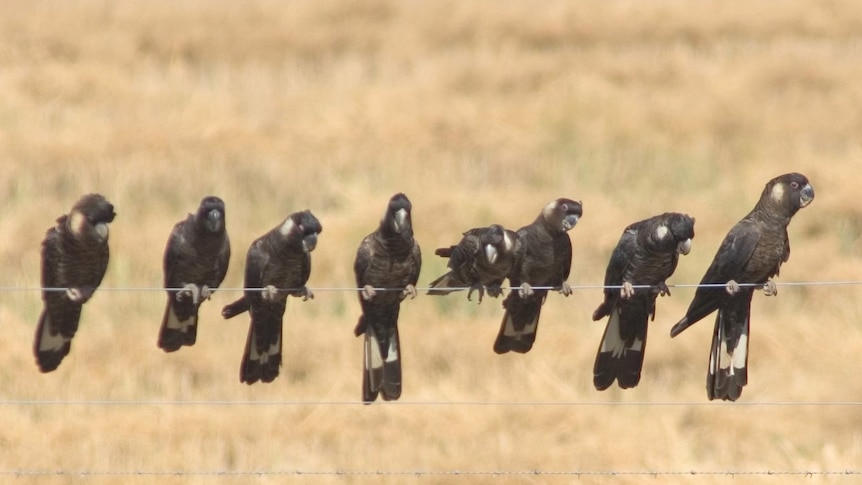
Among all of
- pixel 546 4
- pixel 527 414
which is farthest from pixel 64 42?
pixel 527 414

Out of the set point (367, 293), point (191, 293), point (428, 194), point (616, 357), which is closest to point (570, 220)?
point (616, 357)

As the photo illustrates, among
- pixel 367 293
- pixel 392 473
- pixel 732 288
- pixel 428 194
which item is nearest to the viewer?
pixel 732 288

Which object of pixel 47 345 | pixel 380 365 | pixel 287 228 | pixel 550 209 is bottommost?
pixel 380 365

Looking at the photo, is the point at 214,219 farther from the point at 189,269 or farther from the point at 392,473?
the point at 392,473

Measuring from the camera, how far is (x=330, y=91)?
20672mm

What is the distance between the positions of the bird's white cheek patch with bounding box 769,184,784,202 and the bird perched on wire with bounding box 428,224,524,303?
1538mm

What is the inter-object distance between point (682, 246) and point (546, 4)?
1405 centimetres

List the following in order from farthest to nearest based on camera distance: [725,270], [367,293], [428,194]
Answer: [428,194]
[725,270]
[367,293]

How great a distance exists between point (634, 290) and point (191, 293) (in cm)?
262

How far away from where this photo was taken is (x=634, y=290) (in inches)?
388

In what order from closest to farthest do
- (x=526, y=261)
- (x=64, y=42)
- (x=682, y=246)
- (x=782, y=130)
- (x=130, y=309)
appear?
(x=682, y=246), (x=526, y=261), (x=130, y=309), (x=782, y=130), (x=64, y=42)

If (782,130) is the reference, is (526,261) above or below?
below

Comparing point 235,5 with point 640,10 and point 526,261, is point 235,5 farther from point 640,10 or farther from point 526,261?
point 526,261

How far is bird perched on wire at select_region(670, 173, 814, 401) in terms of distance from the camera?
9.81m
